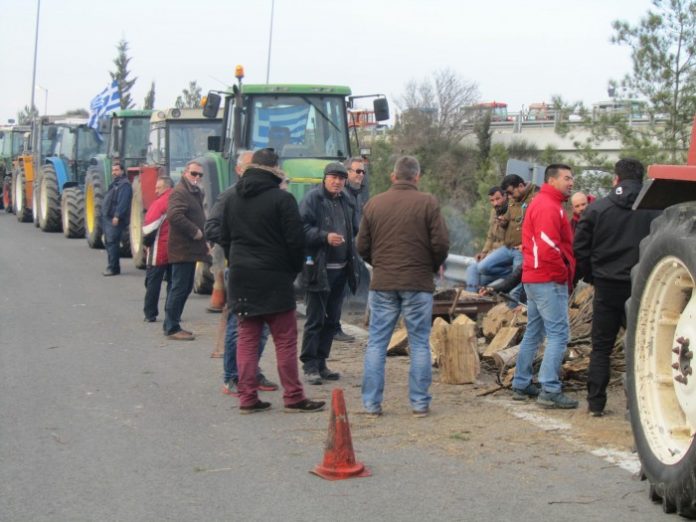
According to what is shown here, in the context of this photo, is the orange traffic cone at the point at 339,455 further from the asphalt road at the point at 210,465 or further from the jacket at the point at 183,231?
the jacket at the point at 183,231

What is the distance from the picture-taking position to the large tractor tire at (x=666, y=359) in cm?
521

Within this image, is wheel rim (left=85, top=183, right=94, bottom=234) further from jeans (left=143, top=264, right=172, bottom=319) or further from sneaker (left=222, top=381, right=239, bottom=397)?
sneaker (left=222, top=381, right=239, bottom=397)

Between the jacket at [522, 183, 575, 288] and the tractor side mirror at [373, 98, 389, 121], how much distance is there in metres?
6.74

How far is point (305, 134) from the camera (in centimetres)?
1470

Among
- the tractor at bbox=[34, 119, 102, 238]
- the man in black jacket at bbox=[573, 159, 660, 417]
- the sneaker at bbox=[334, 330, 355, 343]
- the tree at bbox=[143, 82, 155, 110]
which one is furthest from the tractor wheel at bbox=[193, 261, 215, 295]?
the tree at bbox=[143, 82, 155, 110]

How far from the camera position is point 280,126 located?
14609mm

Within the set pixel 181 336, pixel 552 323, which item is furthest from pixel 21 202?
pixel 552 323

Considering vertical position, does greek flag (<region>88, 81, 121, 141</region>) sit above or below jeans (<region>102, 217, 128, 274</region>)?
above

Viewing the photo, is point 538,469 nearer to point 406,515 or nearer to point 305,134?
point 406,515

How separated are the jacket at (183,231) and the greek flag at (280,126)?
10.1 feet

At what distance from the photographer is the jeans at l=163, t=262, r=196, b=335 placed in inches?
Result: 445

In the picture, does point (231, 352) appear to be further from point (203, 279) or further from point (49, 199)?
point (49, 199)

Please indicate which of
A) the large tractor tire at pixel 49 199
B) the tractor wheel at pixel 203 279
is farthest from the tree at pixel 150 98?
the tractor wheel at pixel 203 279

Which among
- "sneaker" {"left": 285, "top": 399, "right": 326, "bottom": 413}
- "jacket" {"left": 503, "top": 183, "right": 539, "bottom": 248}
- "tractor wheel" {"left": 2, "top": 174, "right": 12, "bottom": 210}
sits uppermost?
Result: "jacket" {"left": 503, "top": 183, "right": 539, "bottom": 248}
